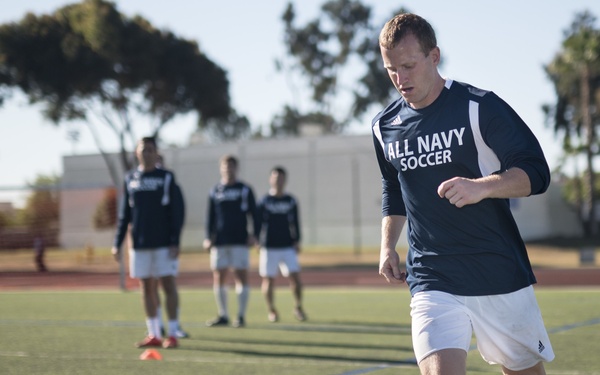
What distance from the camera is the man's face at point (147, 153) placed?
11.3 metres


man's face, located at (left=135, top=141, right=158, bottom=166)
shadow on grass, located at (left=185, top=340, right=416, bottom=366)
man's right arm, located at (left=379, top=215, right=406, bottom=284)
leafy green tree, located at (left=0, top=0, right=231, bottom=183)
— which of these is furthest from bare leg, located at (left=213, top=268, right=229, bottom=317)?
leafy green tree, located at (left=0, top=0, right=231, bottom=183)

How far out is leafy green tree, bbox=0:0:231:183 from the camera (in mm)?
43625

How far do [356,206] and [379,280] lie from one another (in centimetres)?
2232

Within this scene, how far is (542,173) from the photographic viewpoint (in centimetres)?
457

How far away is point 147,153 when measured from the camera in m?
11.3

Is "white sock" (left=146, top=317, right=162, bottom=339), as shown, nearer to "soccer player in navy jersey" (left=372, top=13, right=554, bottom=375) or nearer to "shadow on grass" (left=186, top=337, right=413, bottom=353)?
"shadow on grass" (left=186, top=337, right=413, bottom=353)

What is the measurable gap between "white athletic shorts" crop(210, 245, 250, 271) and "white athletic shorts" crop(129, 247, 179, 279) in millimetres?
2645

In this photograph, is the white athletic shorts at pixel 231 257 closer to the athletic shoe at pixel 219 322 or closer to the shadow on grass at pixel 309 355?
the athletic shoe at pixel 219 322

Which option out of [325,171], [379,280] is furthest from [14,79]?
[379,280]

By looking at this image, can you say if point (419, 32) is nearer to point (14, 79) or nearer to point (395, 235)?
point (395, 235)

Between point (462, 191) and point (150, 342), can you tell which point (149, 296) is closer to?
point (150, 342)

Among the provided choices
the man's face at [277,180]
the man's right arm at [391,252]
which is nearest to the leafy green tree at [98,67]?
the man's face at [277,180]

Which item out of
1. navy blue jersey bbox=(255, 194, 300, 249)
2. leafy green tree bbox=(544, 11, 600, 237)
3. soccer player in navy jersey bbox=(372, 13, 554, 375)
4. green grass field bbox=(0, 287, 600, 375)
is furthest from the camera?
leafy green tree bbox=(544, 11, 600, 237)

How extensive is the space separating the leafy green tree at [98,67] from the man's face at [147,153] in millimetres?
32925
